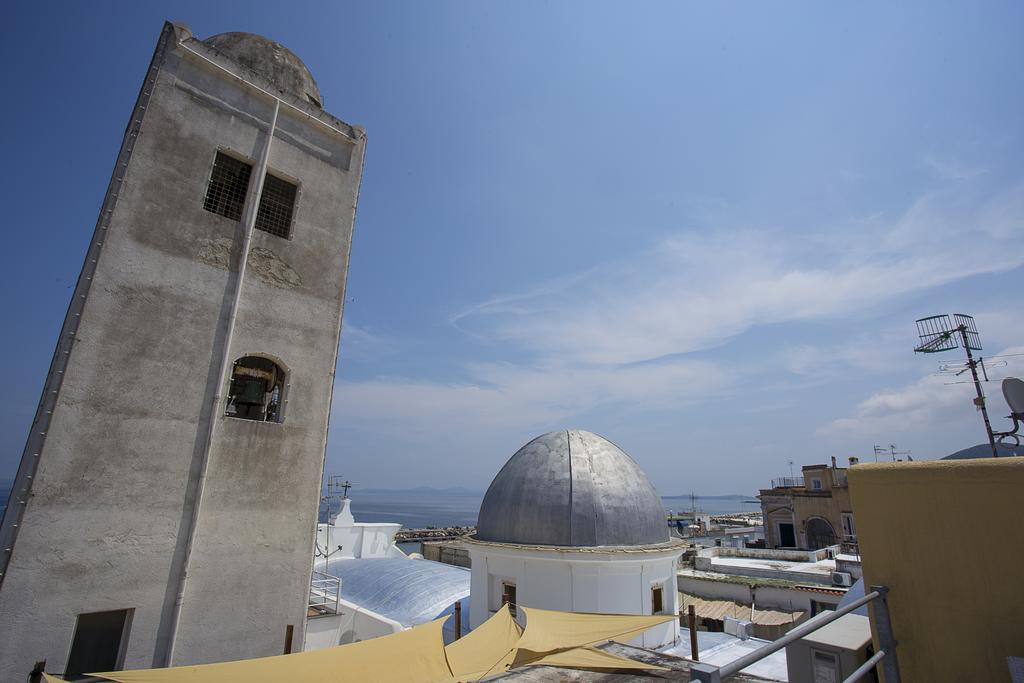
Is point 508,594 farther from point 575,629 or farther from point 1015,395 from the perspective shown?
point 1015,395

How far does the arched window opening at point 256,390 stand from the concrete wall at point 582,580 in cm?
838

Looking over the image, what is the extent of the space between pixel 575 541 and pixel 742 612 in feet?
49.1

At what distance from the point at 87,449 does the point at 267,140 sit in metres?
7.59

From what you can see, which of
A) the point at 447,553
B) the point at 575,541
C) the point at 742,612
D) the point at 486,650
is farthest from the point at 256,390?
the point at 447,553

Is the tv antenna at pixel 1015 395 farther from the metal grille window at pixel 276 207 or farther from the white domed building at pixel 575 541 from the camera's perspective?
the metal grille window at pixel 276 207

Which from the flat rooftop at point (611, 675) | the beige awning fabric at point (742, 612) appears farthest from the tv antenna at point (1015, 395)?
the beige awning fabric at point (742, 612)

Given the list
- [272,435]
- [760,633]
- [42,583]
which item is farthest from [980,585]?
[760,633]

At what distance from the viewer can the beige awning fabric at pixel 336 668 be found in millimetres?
7418

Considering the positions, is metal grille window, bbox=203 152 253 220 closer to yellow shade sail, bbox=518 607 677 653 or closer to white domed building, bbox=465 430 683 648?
yellow shade sail, bbox=518 607 677 653

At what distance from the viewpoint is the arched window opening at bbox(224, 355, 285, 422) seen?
11.3 m

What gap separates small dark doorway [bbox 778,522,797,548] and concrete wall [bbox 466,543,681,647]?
35894mm

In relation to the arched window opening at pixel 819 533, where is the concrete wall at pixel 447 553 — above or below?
below

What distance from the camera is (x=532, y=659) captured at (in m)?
8.88

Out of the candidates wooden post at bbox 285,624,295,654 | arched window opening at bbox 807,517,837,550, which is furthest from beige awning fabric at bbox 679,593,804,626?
arched window opening at bbox 807,517,837,550
